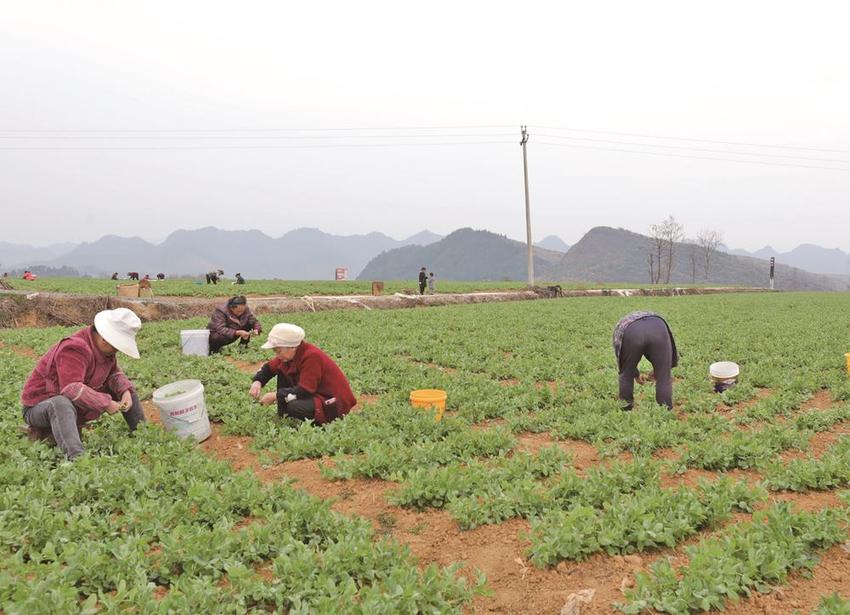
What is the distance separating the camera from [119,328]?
551 cm

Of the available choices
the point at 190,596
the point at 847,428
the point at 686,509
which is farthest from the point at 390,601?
the point at 847,428

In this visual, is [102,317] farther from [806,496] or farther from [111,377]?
[806,496]

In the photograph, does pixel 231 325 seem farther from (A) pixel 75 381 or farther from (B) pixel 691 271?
(B) pixel 691 271

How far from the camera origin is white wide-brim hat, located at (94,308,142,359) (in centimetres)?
538

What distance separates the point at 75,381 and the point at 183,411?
1238 mm

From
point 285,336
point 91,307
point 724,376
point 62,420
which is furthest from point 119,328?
point 91,307

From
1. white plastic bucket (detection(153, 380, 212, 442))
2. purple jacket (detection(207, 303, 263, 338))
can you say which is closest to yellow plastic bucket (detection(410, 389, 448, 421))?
white plastic bucket (detection(153, 380, 212, 442))

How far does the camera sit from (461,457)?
5707 mm

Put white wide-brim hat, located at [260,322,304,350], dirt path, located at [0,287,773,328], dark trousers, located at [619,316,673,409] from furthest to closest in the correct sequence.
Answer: dirt path, located at [0,287,773,328] < dark trousers, located at [619,316,673,409] < white wide-brim hat, located at [260,322,304,350]

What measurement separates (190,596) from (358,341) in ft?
33.2

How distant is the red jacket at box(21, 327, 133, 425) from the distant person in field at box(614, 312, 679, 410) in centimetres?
643

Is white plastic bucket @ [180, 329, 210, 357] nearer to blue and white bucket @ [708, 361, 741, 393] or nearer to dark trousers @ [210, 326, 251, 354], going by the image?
dark trousers @ [210, 326, 251, 354]

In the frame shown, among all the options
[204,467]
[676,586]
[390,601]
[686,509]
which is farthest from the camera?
[204,467]

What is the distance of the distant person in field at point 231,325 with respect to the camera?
1134 cm
